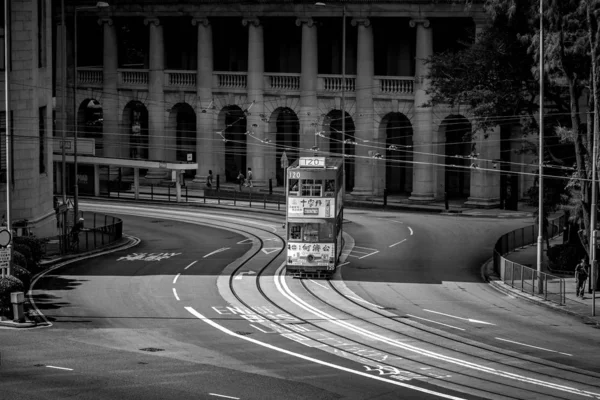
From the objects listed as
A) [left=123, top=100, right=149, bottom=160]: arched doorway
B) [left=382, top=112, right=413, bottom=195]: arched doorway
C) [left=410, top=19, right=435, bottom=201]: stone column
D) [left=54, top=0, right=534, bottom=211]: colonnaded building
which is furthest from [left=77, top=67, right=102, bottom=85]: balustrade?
[left=410, top=19, right=435, bottom=201]: stone column

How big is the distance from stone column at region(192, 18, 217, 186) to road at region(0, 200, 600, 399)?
31002 millimetres

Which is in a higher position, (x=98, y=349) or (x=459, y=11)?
(x=459, y=11)

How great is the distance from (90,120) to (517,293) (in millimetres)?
64933

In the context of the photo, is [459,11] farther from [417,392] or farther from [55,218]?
[417,392]

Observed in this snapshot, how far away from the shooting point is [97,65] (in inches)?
4289

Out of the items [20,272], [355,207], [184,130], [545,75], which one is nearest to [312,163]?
[545,75]

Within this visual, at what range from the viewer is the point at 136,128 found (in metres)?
107

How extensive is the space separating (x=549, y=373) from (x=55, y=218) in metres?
39.8

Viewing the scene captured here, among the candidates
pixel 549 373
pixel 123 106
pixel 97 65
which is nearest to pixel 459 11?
pixel 123 106

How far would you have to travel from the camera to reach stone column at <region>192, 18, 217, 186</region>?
315 ft

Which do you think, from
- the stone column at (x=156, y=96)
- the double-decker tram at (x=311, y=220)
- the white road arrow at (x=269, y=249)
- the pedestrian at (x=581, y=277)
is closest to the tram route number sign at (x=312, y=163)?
the double-decker tram at (x=311, y=220)

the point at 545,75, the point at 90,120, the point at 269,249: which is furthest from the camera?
the point at 90,120

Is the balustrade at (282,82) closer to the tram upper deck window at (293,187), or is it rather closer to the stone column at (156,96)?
the stone column at (156,96)

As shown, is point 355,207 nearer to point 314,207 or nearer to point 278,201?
point 278,201
